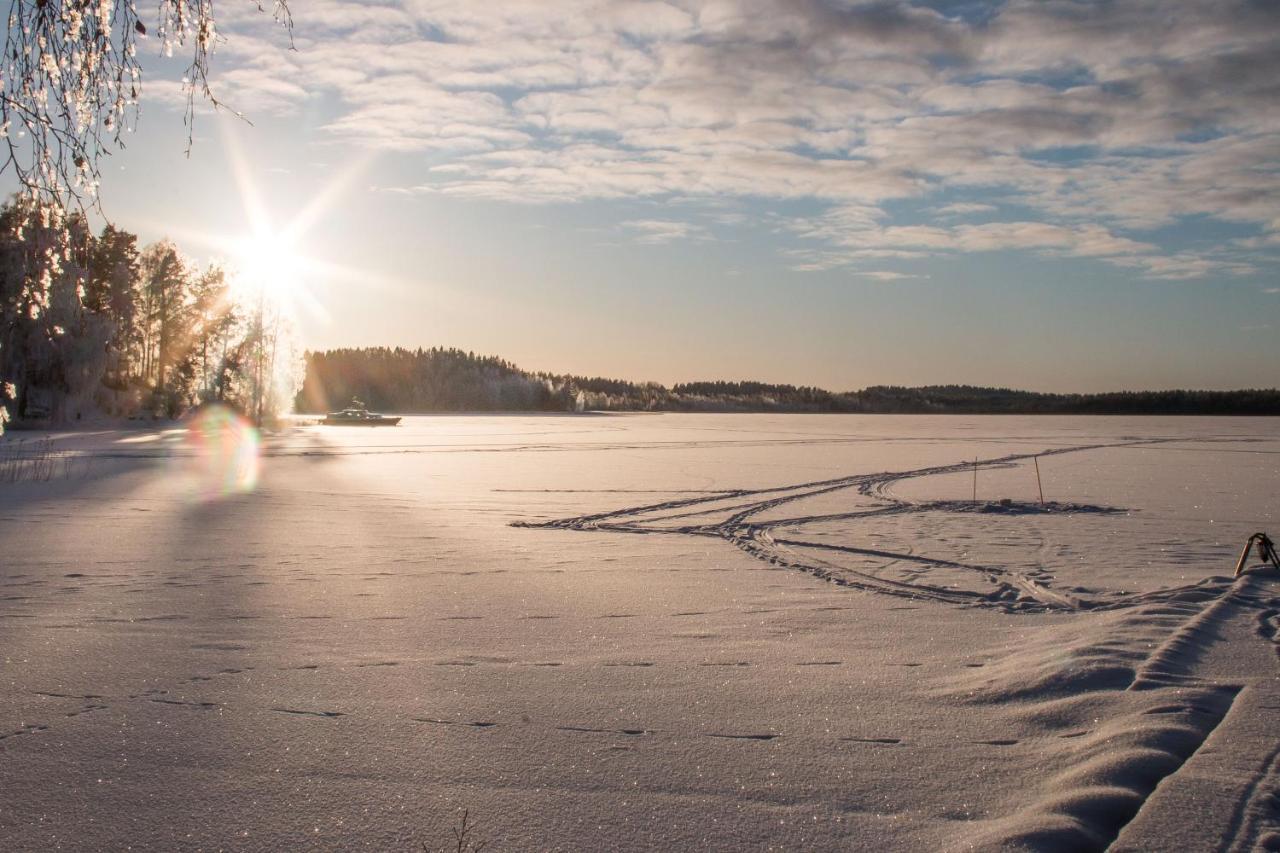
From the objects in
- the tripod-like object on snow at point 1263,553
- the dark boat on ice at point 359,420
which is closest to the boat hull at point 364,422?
the dark boat on ice at point 359,420

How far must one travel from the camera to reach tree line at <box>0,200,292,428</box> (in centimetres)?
4750

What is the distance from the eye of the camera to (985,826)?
11.4ft

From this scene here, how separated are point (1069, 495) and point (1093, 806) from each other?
46.4ft

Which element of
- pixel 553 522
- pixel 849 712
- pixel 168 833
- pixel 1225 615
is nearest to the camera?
pixel 168 833

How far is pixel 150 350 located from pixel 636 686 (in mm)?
69218

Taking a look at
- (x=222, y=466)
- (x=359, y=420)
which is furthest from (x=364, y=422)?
(x=222, y=466)

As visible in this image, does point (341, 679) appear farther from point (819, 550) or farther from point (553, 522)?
point (553, 522)

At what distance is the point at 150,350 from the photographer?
64.8 meters

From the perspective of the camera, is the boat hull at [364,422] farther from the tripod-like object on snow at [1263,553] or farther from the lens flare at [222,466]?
the tripod-like object on snow at [1263,553]

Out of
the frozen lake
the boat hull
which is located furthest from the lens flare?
the boat hull

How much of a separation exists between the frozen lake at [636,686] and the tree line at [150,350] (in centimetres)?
3542

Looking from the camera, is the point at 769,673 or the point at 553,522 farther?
the point at 553,522

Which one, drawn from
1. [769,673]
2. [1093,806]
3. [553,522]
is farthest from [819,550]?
[1093,806]

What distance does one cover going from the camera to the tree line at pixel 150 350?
47.5m
